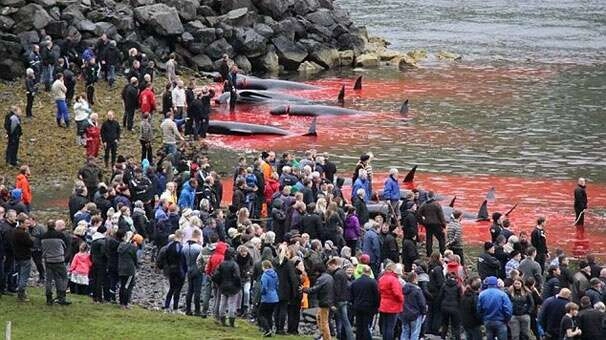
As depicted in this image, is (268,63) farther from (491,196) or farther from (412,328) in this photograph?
(412,328)

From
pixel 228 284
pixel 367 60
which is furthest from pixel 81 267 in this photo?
pixel 367 60

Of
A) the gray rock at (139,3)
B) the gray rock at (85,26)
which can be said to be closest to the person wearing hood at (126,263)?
the gray rock at (85,26)

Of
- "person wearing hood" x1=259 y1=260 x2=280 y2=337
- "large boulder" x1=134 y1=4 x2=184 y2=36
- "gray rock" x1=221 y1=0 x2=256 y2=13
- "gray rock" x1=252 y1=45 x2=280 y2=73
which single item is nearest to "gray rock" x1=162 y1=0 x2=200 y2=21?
"large boulder" x1=134 y1=4 x2=184 y2=36

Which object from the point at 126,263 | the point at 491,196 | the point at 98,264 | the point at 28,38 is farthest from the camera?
the point at 28,38

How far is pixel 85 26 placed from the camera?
5572 cm

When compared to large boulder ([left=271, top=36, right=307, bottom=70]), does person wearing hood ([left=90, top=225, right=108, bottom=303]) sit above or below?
below

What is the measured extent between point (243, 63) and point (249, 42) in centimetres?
123

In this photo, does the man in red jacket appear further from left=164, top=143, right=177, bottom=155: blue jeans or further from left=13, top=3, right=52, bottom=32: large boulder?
left=13, top=3, right=52, bottom=32: large boulder

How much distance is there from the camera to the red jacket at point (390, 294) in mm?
24016

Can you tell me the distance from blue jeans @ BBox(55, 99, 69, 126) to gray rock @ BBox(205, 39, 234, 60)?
19.5 m

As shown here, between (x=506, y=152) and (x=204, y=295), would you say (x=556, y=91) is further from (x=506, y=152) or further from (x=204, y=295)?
(x=204, y=295)

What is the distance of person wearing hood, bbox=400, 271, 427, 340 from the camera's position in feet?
79.2

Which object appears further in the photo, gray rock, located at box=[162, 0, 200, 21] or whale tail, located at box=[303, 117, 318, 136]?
gray rock, located at box=[162, 0, 200, 21]

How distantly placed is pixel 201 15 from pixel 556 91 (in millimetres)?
19358
